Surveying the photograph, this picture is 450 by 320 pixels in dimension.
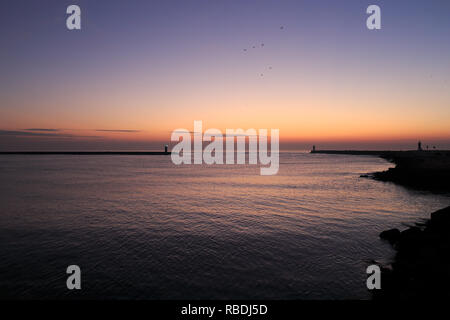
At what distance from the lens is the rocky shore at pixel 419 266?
338 inches

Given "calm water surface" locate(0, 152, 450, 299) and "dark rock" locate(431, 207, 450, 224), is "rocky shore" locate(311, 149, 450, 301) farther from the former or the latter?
"calm water surface" locate(0, 152, 450, 299)

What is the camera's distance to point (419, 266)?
35.2 ft

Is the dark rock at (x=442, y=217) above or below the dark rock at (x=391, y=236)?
above

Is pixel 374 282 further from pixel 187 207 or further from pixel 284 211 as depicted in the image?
pixel 187 207

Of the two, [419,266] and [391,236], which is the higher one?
[419,266]

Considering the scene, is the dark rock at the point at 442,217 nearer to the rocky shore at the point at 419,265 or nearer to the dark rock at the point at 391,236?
the rocky shore at the point at 419,265

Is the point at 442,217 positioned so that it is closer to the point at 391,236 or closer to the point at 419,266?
the point at 391,236

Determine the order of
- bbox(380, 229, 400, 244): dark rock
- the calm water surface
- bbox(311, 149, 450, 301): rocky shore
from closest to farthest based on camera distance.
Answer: bbox(311, 149, 450, 301): rocky shore → the calm water surface → bbox(380, 229, 400, 244): dark rock

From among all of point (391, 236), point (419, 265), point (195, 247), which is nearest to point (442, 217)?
point (391, 236)

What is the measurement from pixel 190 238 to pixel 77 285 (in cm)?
742

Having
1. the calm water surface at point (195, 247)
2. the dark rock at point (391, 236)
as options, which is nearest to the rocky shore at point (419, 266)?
the dark rock at point (391, 236)

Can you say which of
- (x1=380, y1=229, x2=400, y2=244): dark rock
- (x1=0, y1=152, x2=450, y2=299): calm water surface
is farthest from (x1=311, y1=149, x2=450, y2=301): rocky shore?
(x1=0, y1=152, x2=450, y2=299): calm water surface

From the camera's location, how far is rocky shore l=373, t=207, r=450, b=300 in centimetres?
858
